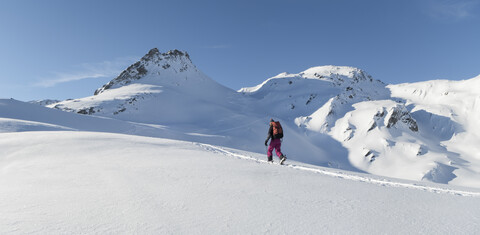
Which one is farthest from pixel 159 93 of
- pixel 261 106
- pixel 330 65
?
pixel 330 65

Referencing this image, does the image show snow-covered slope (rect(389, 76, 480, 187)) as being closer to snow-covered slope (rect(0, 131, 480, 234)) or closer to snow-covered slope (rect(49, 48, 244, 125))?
snow-covered slope (rect(49, 48, 244, 125))

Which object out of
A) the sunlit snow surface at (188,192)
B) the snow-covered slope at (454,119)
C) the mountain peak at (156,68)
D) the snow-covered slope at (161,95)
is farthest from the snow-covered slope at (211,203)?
the mountain peak at (156,68)

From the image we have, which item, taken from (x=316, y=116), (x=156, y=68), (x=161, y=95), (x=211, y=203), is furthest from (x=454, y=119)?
(x=211, y=203)

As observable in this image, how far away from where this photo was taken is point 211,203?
13.8 ft

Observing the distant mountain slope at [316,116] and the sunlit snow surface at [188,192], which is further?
the distant mountain slope at [316,116]

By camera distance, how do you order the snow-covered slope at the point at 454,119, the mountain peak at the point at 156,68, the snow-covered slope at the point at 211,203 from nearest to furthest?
the snow-covered slope at the point at 211,203, the snow-covered slope at the point at 454,119, the mountain peak at the point at 156,68

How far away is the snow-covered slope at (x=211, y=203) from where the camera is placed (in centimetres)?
333

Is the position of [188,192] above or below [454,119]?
below

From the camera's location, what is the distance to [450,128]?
75312mm

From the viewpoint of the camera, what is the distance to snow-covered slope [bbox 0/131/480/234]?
3334 mm

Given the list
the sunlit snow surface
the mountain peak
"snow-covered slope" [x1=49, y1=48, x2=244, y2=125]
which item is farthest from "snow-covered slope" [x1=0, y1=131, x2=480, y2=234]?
the mountain peak

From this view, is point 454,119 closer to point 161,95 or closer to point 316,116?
point 316,116

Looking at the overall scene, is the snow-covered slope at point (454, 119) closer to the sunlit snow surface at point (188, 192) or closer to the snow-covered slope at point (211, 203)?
the sunlit snow surface at point (188, 192)

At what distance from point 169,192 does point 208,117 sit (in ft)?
193
